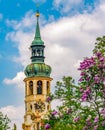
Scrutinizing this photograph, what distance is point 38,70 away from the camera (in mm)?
128125

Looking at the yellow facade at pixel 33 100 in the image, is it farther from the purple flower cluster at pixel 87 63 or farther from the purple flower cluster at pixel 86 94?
the purple flower cluster at pixel 87 63

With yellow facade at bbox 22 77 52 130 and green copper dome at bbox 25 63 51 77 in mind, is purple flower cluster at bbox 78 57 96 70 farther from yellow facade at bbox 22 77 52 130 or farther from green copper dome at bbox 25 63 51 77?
green copper dome at bbox 25 63 51 77

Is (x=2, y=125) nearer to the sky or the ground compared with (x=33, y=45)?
nearer to the ground

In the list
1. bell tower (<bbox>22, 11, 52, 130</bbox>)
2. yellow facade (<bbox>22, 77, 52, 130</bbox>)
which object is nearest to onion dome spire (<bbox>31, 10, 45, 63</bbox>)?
bell tower (<bbox>22, 11, 52, 130</bbox>)

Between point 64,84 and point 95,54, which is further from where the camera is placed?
point 64,84

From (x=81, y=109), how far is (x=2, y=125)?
25885 mm

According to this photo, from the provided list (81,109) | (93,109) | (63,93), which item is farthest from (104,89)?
(63,93)

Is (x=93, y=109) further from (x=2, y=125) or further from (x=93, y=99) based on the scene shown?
(x=2, y=125)

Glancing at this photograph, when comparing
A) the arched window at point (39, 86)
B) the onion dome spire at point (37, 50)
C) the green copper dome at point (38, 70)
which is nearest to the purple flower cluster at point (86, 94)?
the arched window at point (39, 86)

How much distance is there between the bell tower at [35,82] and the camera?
124 metres

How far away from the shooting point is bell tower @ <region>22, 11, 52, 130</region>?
124 meters

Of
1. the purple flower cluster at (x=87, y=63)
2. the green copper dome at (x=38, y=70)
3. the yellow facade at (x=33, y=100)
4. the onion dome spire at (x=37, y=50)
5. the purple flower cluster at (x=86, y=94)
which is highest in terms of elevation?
the onion dome spire at (x=37, y=50)

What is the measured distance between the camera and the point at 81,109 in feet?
119

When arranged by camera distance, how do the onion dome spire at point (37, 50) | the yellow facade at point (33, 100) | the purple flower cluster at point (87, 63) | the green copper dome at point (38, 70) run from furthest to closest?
the onion dome spire at point (37, 50) < the green copper dome at point (38, 70) < the yellow facade at point (33, 100) < the purple flower cluster at point (87, 63)
